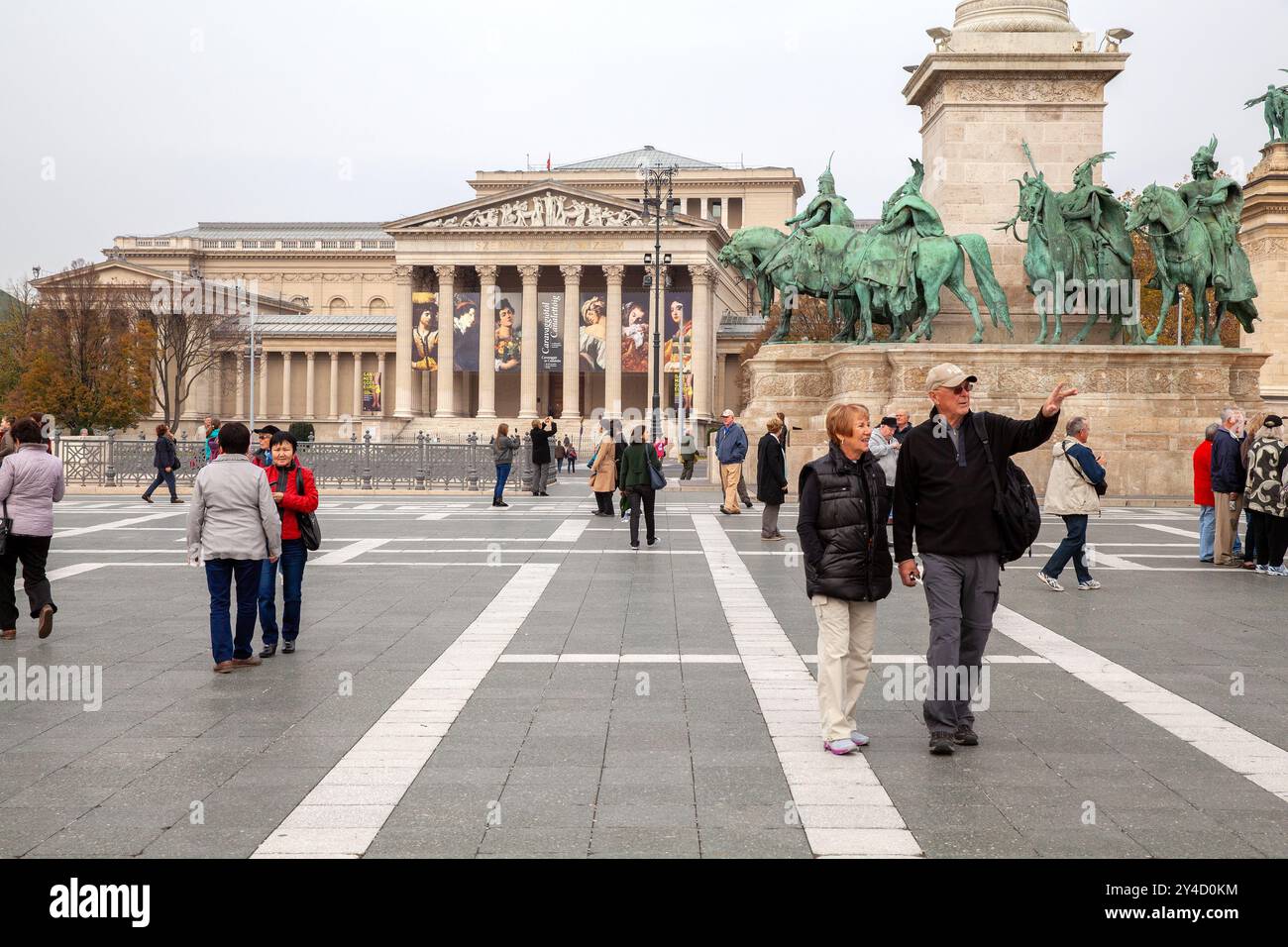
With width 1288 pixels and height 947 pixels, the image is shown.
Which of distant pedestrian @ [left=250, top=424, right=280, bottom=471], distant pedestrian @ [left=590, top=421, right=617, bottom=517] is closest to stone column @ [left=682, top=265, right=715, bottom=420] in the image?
distant pedestrian @ [left=590, top=421, right=617, bottom=517]

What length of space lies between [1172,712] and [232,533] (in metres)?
5.65

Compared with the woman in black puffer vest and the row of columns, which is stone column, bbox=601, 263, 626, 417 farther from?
the woman in black puffer vest

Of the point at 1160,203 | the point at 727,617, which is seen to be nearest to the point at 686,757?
the point at 727,617

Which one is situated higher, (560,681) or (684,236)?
(684,236)

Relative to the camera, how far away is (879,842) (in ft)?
15.5

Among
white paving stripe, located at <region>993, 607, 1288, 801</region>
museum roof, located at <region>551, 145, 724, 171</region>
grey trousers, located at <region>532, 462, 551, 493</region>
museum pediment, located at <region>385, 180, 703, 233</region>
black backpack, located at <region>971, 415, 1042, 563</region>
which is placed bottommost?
white paving stripe, located at <region>993, 607, 1288, 801</region>

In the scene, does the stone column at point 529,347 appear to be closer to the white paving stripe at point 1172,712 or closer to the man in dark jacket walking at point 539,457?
the man in dark jacket walking at point 539,457

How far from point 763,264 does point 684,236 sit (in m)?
50.9

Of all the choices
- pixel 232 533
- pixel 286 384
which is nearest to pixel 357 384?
pixel 286 384

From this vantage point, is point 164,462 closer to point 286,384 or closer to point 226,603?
point 226,603

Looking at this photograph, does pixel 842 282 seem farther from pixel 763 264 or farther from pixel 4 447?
pixel 4 447

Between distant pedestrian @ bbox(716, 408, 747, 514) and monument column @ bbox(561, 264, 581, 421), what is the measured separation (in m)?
58.3

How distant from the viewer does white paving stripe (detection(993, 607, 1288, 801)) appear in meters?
5.84

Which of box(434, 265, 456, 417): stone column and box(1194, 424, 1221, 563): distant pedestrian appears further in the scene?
box(434, 265, 456, 417): stone column
